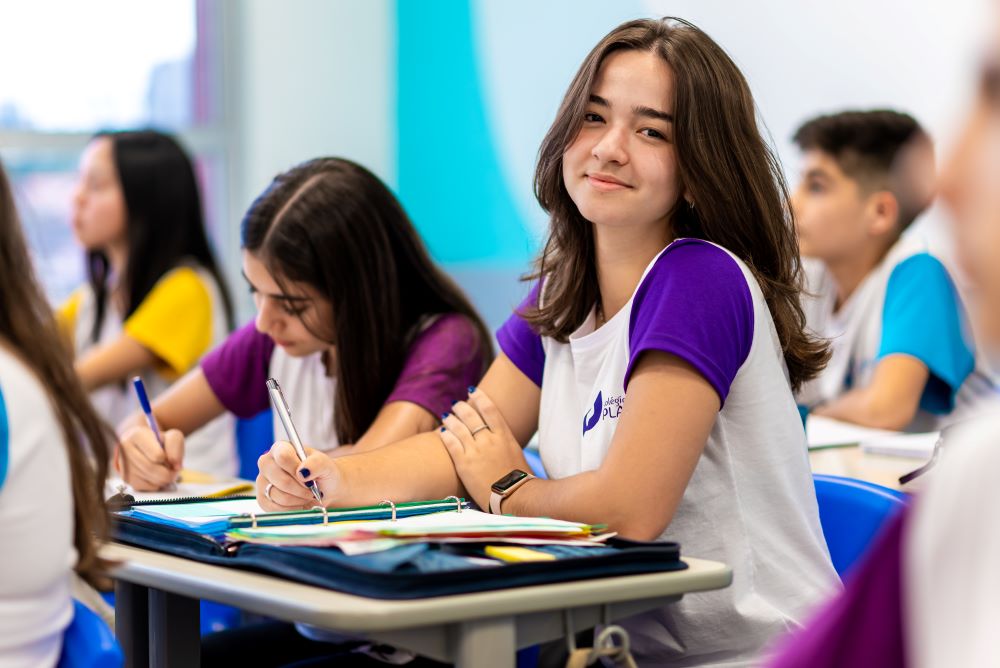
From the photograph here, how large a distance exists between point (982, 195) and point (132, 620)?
140 cm

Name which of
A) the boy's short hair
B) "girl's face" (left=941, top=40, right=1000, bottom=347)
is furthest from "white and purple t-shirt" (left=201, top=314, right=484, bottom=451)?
"girl's face" (left=941, top=40, right=1000, bottom=347)

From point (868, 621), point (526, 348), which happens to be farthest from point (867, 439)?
point (868, 621)

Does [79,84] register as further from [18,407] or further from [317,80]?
[18,407]

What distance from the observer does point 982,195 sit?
1.89 ft

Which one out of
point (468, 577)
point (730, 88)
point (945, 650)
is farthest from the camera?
point (730, 88)

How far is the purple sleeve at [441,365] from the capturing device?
82.4 inches

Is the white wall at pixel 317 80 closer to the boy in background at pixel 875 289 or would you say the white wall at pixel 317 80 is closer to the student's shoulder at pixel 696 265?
the boy in background at pixel 875 289

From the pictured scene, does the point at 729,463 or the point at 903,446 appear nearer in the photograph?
the point at 729,463

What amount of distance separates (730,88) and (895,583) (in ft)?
3.53

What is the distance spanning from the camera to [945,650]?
0.62m

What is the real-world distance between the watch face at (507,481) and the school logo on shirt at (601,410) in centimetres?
10

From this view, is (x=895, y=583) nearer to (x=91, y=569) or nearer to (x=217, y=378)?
(x=91, y=569)

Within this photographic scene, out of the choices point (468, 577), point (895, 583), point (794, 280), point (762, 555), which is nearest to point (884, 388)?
point (794, 280)

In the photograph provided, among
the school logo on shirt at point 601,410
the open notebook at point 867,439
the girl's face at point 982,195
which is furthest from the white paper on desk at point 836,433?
the girl's face at point 982,195
